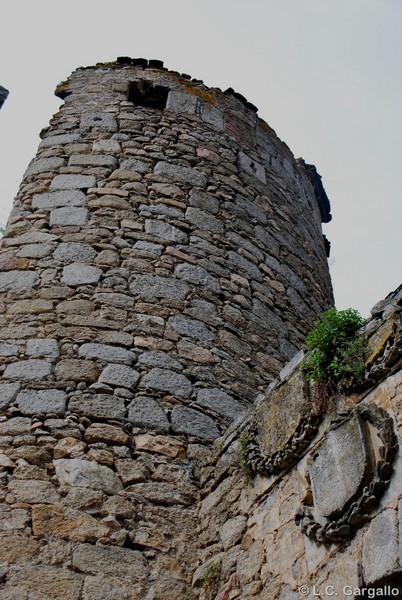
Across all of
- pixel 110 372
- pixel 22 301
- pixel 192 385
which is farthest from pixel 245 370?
pixel 22 301

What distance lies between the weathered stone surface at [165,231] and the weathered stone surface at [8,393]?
4.65 feet

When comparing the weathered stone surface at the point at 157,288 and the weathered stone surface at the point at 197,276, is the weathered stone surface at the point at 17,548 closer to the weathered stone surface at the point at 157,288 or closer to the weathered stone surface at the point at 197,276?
the weathered stone surface at the point at 157,288

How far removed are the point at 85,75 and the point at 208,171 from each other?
5.00 ft

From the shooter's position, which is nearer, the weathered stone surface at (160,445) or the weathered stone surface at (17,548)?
the weathered stone surface at (17,548)

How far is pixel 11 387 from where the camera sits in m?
3.97

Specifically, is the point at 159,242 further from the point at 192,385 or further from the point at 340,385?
the point at 340,385

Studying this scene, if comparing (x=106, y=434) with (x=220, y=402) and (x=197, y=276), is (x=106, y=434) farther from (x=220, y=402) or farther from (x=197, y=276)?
(x=197, y=276)

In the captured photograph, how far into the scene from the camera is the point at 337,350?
313 cm

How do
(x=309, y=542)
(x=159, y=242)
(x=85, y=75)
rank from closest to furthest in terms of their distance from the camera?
1. (x=309, y=542)
2. (x=159, y=242)
3. (x=85, y=75)

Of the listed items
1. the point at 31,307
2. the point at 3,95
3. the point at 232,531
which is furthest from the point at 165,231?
the point at 3,95

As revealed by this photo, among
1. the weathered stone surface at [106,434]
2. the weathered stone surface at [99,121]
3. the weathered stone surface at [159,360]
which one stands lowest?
the weathered stone surface at [106,434]

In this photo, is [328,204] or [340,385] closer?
[340,385]

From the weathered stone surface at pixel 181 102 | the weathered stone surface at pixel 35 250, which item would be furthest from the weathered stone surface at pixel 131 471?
the weathered stone surface at pixel 181 102

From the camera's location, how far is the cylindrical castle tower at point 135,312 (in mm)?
3461
